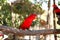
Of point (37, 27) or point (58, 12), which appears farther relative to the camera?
point (37, 27)

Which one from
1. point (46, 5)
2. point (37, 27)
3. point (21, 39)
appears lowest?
point (21, 39)

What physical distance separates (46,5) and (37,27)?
382 mm

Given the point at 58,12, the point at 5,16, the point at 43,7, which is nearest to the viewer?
the point at 58,12

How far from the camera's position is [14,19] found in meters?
2.59

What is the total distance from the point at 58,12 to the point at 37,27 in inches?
63.6

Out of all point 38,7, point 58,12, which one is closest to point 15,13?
point 38,7

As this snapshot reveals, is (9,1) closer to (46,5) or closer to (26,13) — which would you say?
(26,13)

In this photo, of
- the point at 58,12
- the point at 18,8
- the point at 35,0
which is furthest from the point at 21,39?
the point at 58,12

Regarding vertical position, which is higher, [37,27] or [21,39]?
[37,27]

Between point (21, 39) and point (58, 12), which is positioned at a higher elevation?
point (58, 12)

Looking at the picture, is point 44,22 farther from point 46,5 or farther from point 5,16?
point 5,16

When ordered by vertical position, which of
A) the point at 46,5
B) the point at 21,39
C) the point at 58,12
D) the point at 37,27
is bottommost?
the point at 21,39

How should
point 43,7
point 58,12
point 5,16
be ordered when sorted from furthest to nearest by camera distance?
point 43,7
point 5,16
point 58,12

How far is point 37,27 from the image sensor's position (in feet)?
8.84
